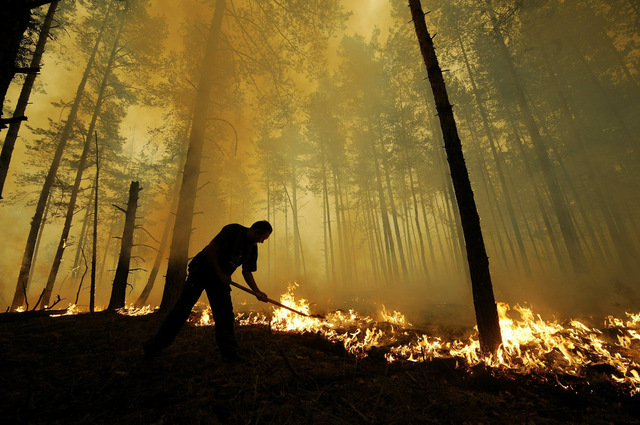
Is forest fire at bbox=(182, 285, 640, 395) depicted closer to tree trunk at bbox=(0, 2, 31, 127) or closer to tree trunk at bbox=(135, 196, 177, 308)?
tree trunk at bbox=(0, 2, 31, 127)

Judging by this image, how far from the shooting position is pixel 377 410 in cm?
245

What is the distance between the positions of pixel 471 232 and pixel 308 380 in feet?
11.9

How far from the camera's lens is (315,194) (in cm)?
2470

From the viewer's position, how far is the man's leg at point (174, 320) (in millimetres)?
3434

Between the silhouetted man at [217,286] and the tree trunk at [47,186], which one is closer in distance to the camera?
the silhouetted man at [217,286]

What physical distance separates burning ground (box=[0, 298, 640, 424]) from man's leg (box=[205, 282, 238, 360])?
0.83 ft

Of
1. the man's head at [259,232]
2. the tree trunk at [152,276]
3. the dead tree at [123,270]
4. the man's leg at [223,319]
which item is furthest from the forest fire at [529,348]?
the tree trunk at [152,276]

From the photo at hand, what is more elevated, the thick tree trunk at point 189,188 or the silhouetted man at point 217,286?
the thick tree trunk at point 189,188

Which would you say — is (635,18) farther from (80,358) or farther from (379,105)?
(80,358)

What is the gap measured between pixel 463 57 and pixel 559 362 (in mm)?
17729

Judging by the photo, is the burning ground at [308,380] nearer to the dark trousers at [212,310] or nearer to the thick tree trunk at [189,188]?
the dark trousers at [212,310]

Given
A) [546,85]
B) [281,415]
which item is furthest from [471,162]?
[281,415]

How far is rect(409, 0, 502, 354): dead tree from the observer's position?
4290mm

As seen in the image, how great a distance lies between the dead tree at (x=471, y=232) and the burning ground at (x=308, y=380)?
0.42m
